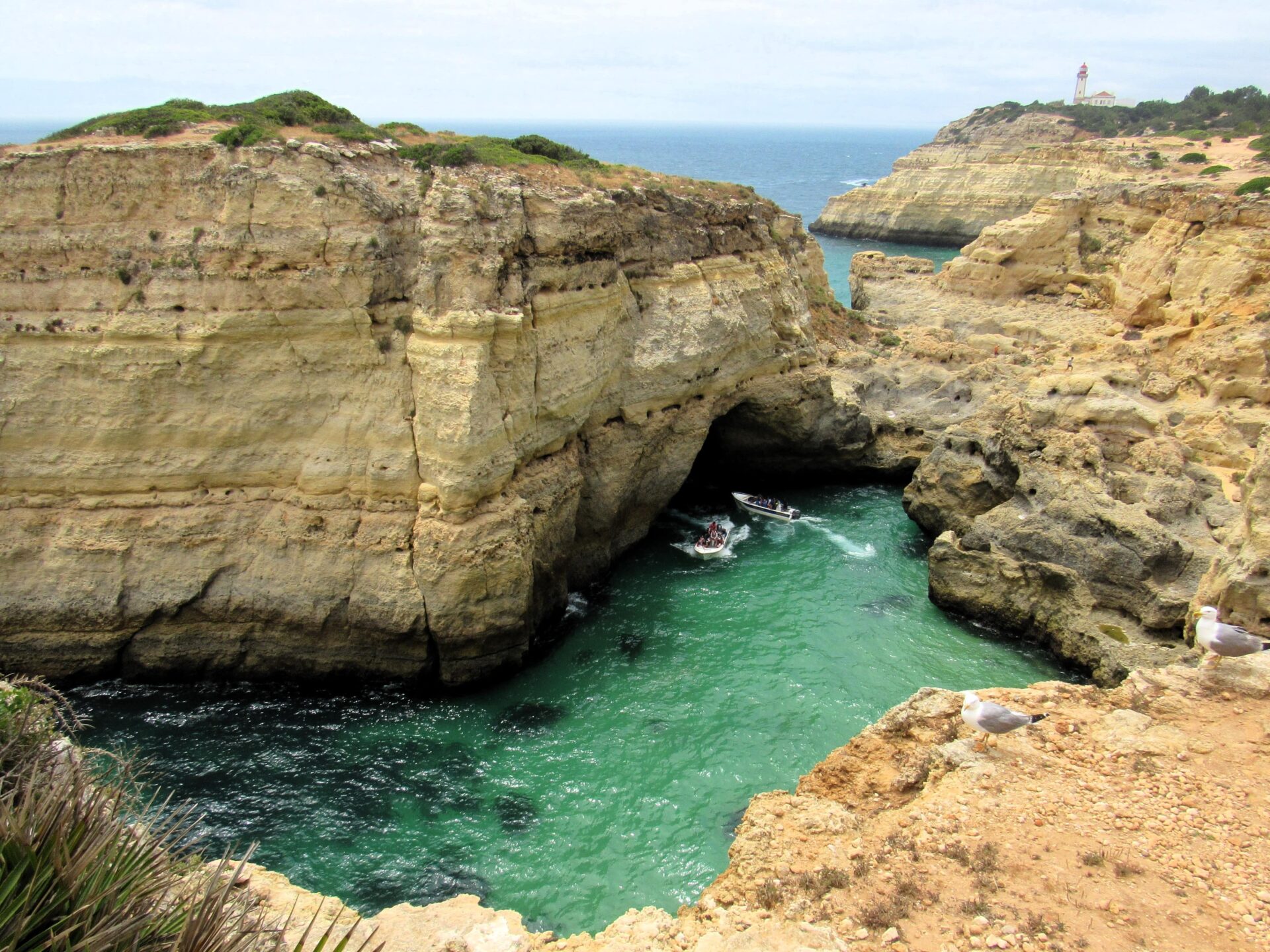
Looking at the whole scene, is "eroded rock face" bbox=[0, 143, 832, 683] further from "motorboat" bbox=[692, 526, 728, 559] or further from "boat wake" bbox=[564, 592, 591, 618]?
"motorboat" bbox=[692, 526, 728, 559]

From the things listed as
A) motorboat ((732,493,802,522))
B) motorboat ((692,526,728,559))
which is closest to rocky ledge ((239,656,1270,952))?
motorboat ((692,526,728,559))

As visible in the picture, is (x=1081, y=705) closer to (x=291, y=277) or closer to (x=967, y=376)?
(x=291, y=277)

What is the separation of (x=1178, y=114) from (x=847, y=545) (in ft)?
344

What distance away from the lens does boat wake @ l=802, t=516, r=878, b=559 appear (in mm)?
24938

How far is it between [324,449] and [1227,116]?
112 meters

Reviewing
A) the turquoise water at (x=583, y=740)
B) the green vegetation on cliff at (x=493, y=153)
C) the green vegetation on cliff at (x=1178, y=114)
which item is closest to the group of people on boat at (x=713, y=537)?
the turquoise water at (x=583, y=740)

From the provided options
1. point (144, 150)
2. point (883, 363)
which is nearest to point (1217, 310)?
point (883, 363)

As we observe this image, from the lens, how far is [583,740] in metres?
17.0

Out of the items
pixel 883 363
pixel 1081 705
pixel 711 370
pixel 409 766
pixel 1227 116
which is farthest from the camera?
pixel 1227 116

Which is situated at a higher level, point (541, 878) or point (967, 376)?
point (967, 376)

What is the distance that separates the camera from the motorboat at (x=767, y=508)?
27.3 m

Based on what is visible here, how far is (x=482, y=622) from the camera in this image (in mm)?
18172

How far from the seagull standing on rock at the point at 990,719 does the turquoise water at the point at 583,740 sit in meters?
5.53

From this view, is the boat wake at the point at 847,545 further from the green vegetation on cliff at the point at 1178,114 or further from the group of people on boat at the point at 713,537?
the green vegetation on cliff at the point at 1178,114
